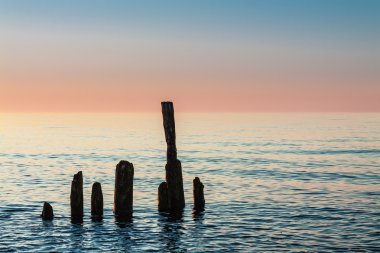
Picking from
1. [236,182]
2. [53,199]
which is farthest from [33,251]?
[236,182]

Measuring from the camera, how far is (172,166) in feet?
83.6

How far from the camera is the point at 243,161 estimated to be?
2339 inches

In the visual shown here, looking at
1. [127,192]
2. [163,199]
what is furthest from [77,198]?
[163,199]

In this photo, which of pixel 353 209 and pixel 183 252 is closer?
pixel 183 252

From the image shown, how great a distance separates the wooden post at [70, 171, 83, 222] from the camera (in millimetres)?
23906

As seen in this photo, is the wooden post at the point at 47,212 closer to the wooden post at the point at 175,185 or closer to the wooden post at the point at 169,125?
the wooden post at the point at 175,185

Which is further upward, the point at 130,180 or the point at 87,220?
the point at 130,180

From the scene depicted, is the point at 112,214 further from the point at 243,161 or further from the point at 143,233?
the point at 243,161

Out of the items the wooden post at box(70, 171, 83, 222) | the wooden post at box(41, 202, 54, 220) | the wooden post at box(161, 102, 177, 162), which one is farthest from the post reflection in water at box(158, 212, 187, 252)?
the wooden post at box(41, 202, 54, 220)

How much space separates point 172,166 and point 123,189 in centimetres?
253

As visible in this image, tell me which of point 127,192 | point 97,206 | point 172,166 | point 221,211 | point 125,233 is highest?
point 172,166

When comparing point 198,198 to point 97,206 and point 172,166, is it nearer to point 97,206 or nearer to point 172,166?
point 172,166

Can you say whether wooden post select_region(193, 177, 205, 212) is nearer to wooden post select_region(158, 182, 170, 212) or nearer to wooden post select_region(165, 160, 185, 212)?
wooden post select_region(165, 160, 185, 212)

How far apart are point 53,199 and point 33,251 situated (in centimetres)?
1290
